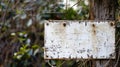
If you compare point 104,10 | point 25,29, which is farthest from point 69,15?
point 25,29

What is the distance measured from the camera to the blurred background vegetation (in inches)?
105

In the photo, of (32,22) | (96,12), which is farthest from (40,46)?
(96,12)

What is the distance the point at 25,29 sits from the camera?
2.99 metres

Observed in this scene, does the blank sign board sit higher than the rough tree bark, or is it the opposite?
the rough tree bark

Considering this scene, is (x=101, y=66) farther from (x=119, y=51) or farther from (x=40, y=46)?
(x=40, y=46)

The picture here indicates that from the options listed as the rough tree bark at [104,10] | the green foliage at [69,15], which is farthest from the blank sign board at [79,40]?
the green foliage at [69,15]

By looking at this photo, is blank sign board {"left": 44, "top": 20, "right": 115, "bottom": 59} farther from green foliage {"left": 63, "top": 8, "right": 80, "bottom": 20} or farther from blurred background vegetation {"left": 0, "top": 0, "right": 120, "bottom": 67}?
blurred background vegetation {"left": 0, "top": 0, "right": 120, "bottom": 67}

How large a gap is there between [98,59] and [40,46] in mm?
1562

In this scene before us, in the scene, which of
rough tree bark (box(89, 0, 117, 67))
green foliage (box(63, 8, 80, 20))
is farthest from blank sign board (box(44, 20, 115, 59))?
green foliage (box(63, 8, 80, 20))

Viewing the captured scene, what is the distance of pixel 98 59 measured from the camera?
4.27ft

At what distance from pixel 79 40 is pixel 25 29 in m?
1.75

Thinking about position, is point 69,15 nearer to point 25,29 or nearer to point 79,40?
point 79,40

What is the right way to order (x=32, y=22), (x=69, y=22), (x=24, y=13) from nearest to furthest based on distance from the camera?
(x=69, y=22) < (x=24, y=13) < (x=32, y=22)

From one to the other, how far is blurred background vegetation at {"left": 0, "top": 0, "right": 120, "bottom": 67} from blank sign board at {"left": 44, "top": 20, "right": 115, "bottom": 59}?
3.93 feet
